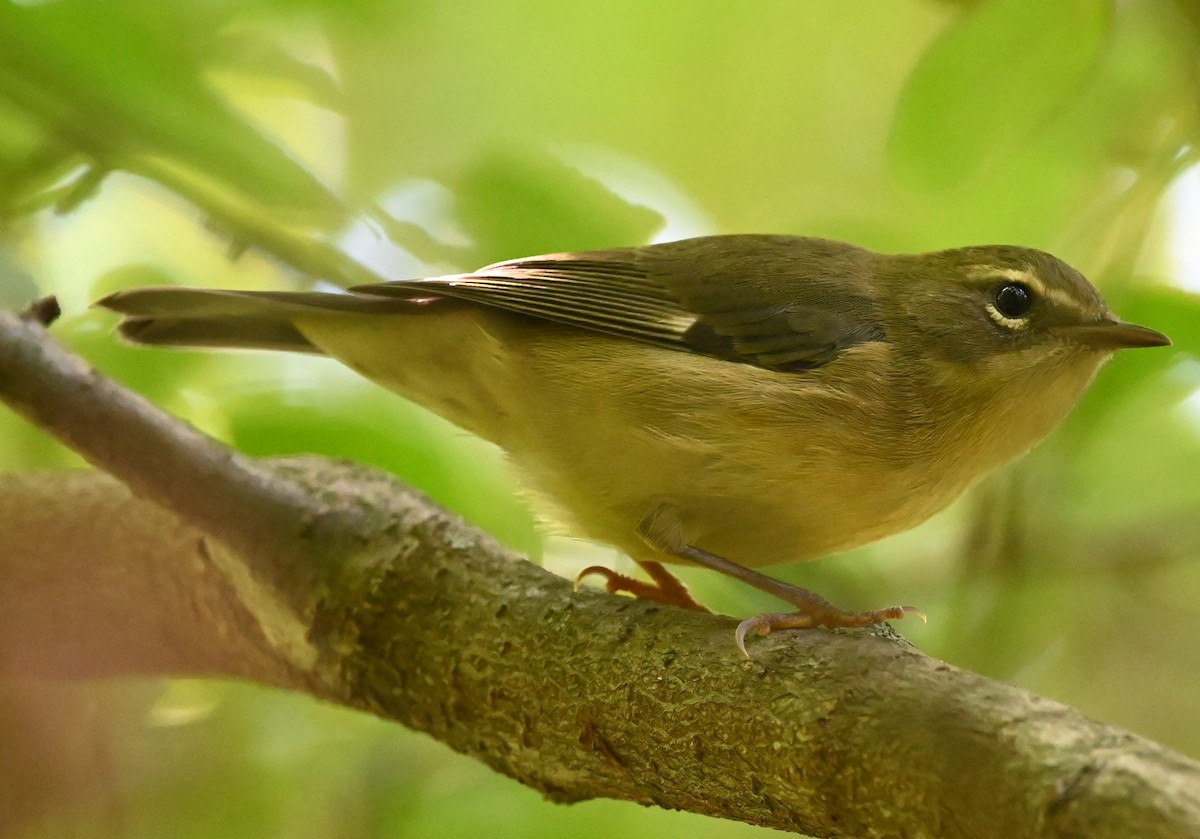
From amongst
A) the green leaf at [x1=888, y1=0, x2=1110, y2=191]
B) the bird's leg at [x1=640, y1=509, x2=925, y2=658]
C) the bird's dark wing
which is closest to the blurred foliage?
the green leaf at [x1=888, y1=0, x2=1110, y2=191]

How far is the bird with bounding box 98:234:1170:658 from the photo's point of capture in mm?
2740

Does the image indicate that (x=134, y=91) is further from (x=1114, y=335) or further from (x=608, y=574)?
(x=1114, y=335)

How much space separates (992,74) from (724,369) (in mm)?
952

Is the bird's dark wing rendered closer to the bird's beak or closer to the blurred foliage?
the blurred foliage

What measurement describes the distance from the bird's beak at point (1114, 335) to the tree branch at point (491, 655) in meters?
1.13

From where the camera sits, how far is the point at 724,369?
9.40 feet

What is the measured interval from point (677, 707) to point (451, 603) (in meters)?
0.69

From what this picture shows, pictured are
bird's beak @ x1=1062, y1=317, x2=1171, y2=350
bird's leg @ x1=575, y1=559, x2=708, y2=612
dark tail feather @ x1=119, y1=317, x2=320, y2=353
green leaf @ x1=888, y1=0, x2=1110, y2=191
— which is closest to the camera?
green leaf @ x1=888, y1=0, x2=1110, y2=191

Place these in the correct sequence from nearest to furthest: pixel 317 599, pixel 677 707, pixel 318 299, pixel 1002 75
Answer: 1. pixel 677 707
2. pixel 1002 75
3. pixel 317 599
4. pixel 318 299

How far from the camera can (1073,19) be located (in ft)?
8.19

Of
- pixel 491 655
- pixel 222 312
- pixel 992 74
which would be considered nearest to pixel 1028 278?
pixel 992 74

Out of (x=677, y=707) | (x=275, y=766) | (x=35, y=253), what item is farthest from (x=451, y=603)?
(x=35, y=253)

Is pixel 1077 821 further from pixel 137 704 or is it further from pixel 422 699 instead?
pixel 137 704

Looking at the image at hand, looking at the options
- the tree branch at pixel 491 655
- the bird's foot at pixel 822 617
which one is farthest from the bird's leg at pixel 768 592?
the tree branch at pixel 491 655
